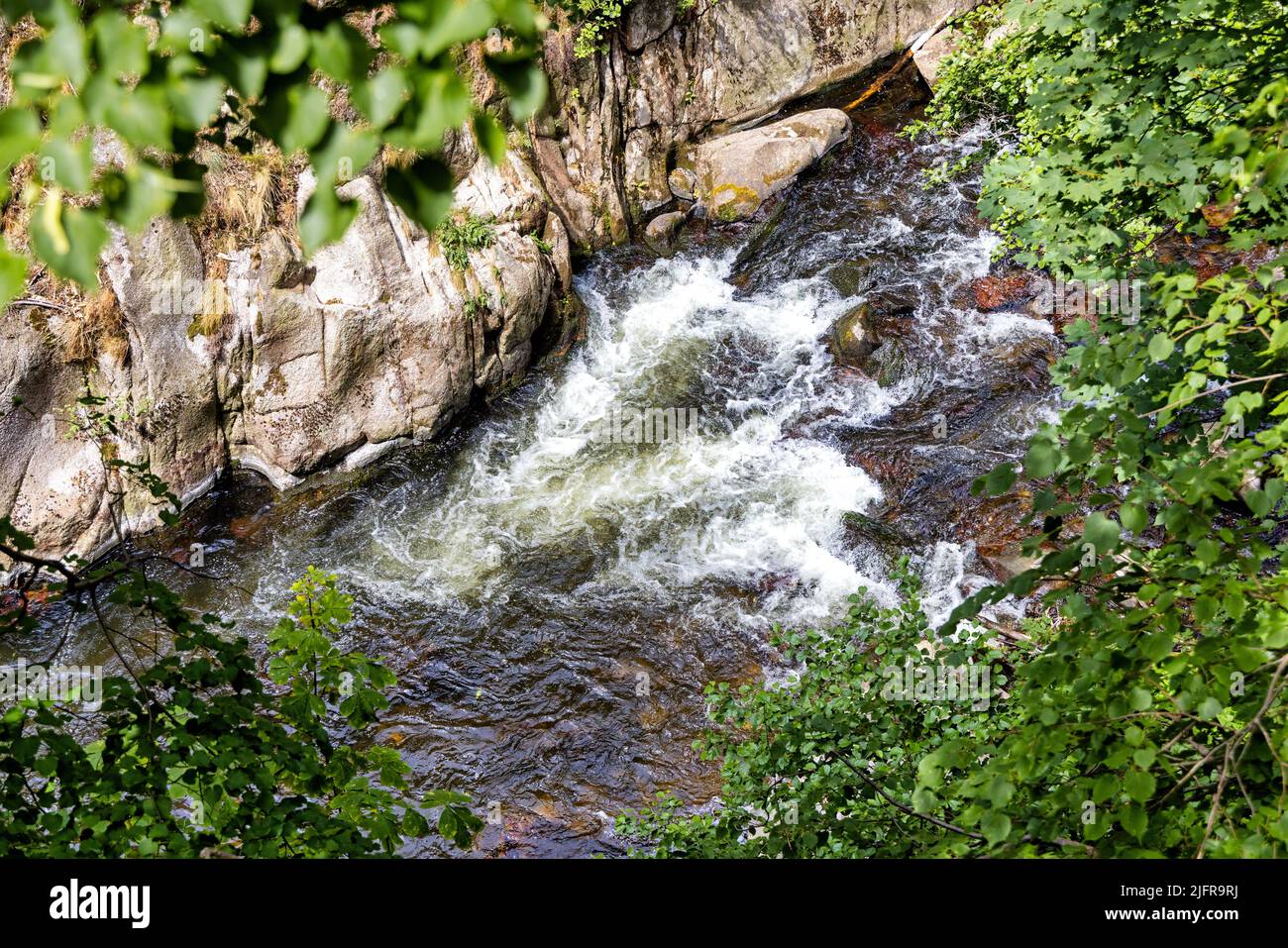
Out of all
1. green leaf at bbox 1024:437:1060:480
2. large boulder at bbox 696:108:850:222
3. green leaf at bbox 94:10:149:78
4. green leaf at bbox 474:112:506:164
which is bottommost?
green leaf at bbox 1024:437:1060:480

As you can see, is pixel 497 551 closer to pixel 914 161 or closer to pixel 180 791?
pixel 180 791

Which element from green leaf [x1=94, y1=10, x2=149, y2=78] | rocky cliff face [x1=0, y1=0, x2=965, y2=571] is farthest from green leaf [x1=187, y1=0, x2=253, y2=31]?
rocky cliff face [x1=0, y1=0, x2=965, y2=571]

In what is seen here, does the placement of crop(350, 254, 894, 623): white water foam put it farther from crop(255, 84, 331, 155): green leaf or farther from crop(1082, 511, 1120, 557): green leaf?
crop(255, 84, 331, 155): green leaf

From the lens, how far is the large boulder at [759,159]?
1591 cm

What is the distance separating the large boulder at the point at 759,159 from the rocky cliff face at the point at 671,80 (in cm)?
77

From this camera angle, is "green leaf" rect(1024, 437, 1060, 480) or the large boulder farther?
the large boulder

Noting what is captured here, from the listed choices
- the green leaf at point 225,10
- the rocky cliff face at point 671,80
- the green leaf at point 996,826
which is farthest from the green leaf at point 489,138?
the rocky cliff face at point 671,80

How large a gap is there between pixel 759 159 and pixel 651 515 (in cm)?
799

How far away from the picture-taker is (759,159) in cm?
1605

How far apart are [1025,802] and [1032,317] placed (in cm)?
1173

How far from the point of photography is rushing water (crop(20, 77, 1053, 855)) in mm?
9039

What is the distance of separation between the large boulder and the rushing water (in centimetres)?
128
